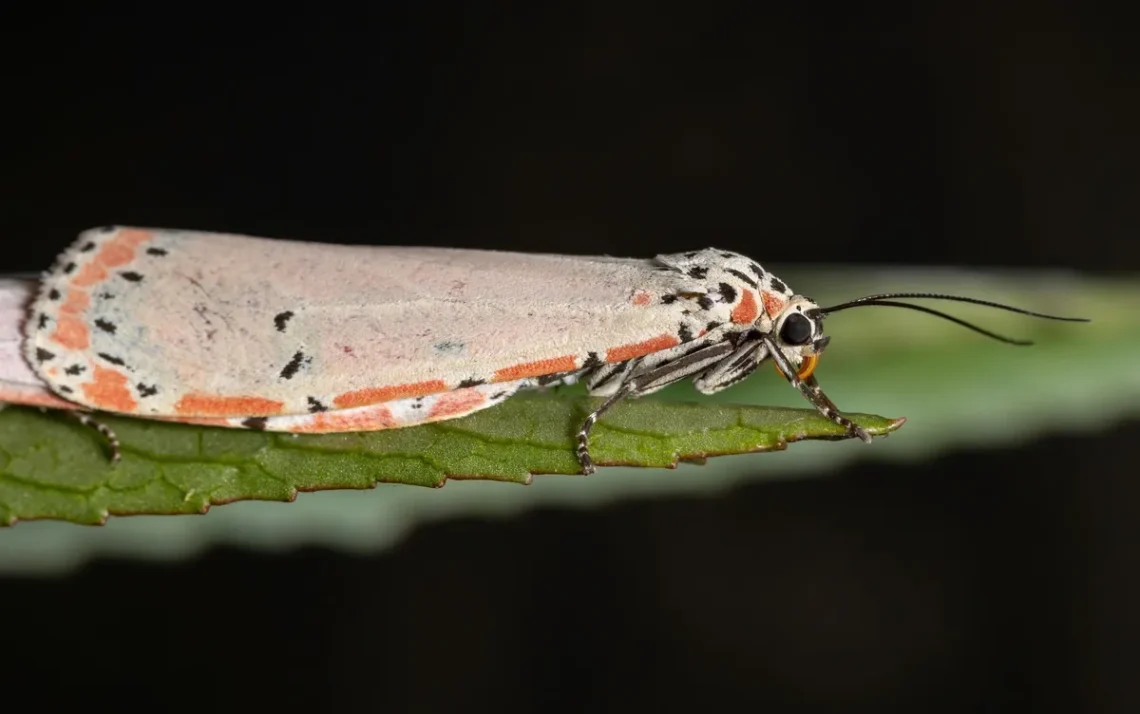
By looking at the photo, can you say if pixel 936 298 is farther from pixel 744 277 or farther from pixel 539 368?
pixel 539 368

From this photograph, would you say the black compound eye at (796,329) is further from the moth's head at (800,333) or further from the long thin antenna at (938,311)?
the long thin antenna at (938,311)

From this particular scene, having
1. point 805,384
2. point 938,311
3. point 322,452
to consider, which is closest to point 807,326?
point 805,384

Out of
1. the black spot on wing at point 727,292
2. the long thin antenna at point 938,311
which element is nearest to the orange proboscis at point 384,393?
the black spot on wing at point 727,292

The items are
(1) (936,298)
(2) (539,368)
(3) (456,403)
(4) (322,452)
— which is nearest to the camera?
(4) (322,452)

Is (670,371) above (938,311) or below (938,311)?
below

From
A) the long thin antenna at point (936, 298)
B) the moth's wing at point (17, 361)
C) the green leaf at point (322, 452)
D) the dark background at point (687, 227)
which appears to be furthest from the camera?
the dark background at point (687, 227)

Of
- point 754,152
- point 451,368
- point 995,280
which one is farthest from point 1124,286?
point 754,152

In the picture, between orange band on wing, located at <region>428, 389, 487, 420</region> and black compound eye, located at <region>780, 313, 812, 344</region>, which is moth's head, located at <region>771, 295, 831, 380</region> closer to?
black compound eye, located at <region>780, 313, 812, 344</region>
